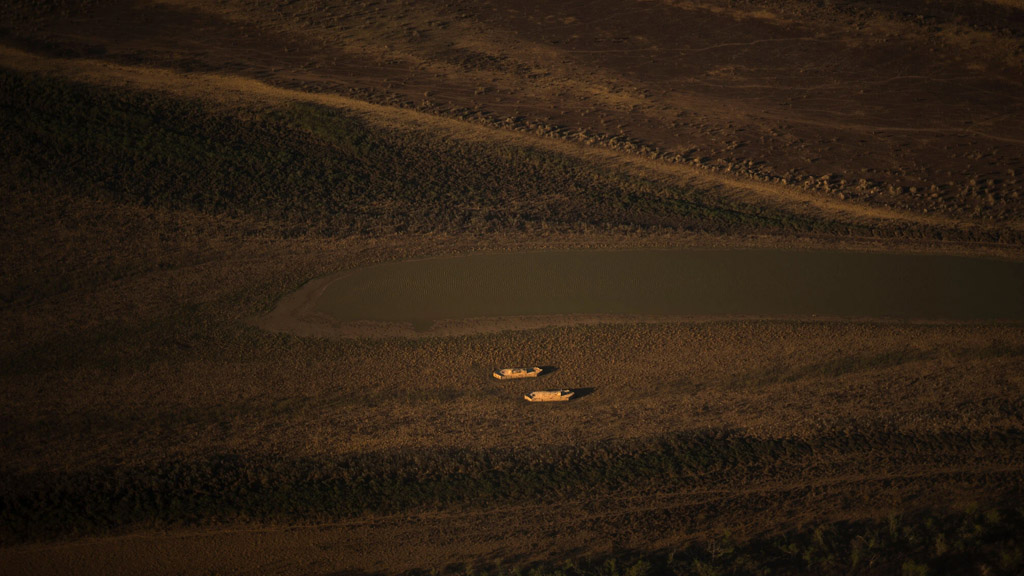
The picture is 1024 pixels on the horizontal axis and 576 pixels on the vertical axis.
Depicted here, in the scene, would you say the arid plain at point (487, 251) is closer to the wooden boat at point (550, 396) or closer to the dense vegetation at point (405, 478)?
the dense vegetation at point (405, 478)

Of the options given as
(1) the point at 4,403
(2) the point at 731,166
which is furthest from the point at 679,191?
(1) the point at 4,403

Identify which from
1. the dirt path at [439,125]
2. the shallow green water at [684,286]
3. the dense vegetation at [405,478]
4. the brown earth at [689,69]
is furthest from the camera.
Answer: the brown earth at [689,69]

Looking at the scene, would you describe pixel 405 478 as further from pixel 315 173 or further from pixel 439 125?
pixel 439 125

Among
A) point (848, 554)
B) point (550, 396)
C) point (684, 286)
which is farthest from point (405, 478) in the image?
point (684, 286)

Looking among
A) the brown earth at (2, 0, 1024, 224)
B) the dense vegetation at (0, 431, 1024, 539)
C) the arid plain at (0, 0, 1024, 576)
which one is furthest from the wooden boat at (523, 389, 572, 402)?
the brown earth at (2, 0, 1024, 224)

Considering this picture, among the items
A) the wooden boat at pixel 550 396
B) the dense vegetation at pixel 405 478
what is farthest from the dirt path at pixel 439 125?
the wooden boat at pixel 550 396

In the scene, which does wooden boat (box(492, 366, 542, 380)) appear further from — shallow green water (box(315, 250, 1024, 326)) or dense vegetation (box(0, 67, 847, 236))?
dense vegetation (box(0, 67, 847, 236))
